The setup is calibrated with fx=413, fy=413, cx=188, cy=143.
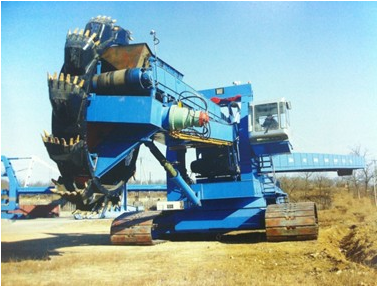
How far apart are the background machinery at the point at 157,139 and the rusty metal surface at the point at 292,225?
3 centimetres

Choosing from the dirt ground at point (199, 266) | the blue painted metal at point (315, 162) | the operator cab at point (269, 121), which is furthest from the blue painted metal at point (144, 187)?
the dirt ground at point (199, 266)

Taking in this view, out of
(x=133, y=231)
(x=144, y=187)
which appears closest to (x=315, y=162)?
(x=144, y=187)

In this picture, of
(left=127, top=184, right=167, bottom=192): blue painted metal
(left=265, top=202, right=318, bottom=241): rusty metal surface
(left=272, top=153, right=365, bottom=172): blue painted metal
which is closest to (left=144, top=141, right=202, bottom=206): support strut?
(left=265, top=202, right=318, bottom=241): rusty metal surface

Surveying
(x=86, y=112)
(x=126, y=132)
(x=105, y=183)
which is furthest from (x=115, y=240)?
(x=86, y=112)

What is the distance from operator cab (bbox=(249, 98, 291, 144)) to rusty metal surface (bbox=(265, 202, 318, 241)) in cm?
254

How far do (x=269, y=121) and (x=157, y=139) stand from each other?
4.18 meters

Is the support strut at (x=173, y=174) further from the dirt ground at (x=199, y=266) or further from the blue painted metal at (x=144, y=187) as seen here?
Result: the blue painted metal at (x=144, y=187)

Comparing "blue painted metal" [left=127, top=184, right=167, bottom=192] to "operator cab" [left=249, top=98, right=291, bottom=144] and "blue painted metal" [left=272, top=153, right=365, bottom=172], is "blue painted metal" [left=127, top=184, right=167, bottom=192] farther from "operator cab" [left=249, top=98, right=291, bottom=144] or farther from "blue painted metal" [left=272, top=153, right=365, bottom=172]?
"operator cab" [left=249, top=98, right=291, bottom=144]

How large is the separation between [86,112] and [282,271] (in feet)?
17.9

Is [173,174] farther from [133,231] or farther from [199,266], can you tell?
[199,266]

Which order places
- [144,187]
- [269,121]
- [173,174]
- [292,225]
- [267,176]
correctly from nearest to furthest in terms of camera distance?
[292,225], [173,174], [269,121], [267,176], [144,187]

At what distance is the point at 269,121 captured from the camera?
14055mm

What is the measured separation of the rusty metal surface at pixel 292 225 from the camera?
40.7 ft

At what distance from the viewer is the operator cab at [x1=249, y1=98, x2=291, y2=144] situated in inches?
542
